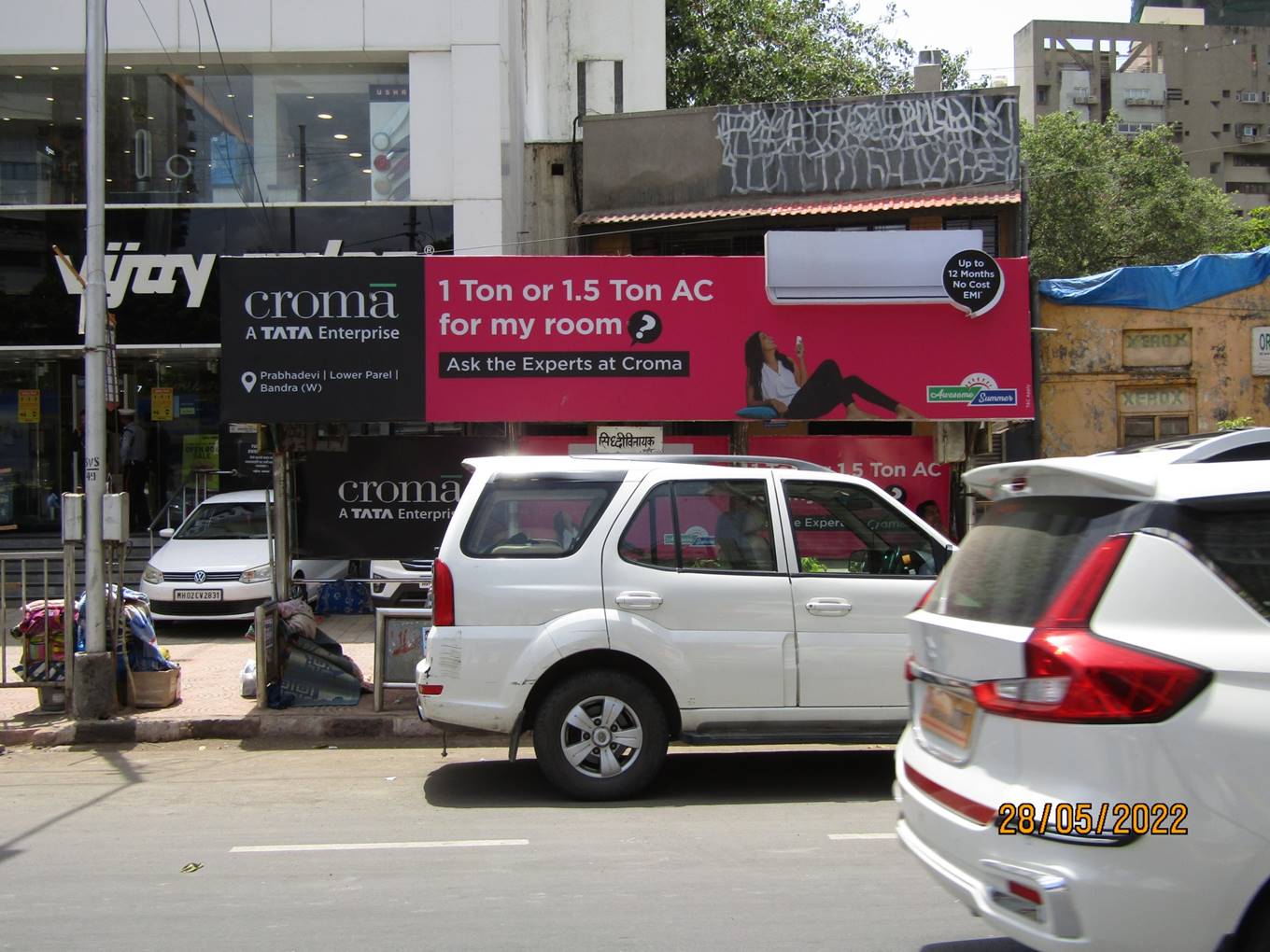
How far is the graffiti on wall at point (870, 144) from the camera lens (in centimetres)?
1767

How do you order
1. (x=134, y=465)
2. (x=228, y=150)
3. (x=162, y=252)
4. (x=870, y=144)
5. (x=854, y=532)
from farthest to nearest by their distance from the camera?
(x=134, y=465) → (x=870, y=144) → (x=228, y=150) → (x=162, y=252) → (x=854, y=532)

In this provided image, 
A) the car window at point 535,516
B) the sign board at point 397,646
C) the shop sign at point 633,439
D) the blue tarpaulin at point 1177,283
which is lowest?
the sign board at point 397,646

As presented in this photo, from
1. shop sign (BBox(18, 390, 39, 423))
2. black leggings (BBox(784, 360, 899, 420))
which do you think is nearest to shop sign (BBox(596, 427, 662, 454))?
black leggings (BBox(784, 360, 899, 420))

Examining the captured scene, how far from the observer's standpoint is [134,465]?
60.3 ft

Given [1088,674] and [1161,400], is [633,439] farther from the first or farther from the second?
[1161,400]

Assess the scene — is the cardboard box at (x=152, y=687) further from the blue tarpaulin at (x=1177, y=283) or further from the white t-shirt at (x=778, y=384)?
the blue tarpaulin at (x=1177, y=283)

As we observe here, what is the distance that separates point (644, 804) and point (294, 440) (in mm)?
4895

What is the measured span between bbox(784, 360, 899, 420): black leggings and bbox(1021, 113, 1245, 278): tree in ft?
74.1

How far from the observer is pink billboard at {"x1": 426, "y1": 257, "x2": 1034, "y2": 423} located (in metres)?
9.65

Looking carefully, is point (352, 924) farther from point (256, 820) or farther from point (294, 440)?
point (294, 440)

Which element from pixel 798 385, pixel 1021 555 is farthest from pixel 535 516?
pixel 1021 555

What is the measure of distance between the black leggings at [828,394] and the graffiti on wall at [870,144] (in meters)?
9.07

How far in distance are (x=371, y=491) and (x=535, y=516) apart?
11.0 feet

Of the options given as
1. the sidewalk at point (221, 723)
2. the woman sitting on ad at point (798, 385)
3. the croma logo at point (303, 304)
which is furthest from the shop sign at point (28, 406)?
the woman sitting on ad at point (798, 385)
